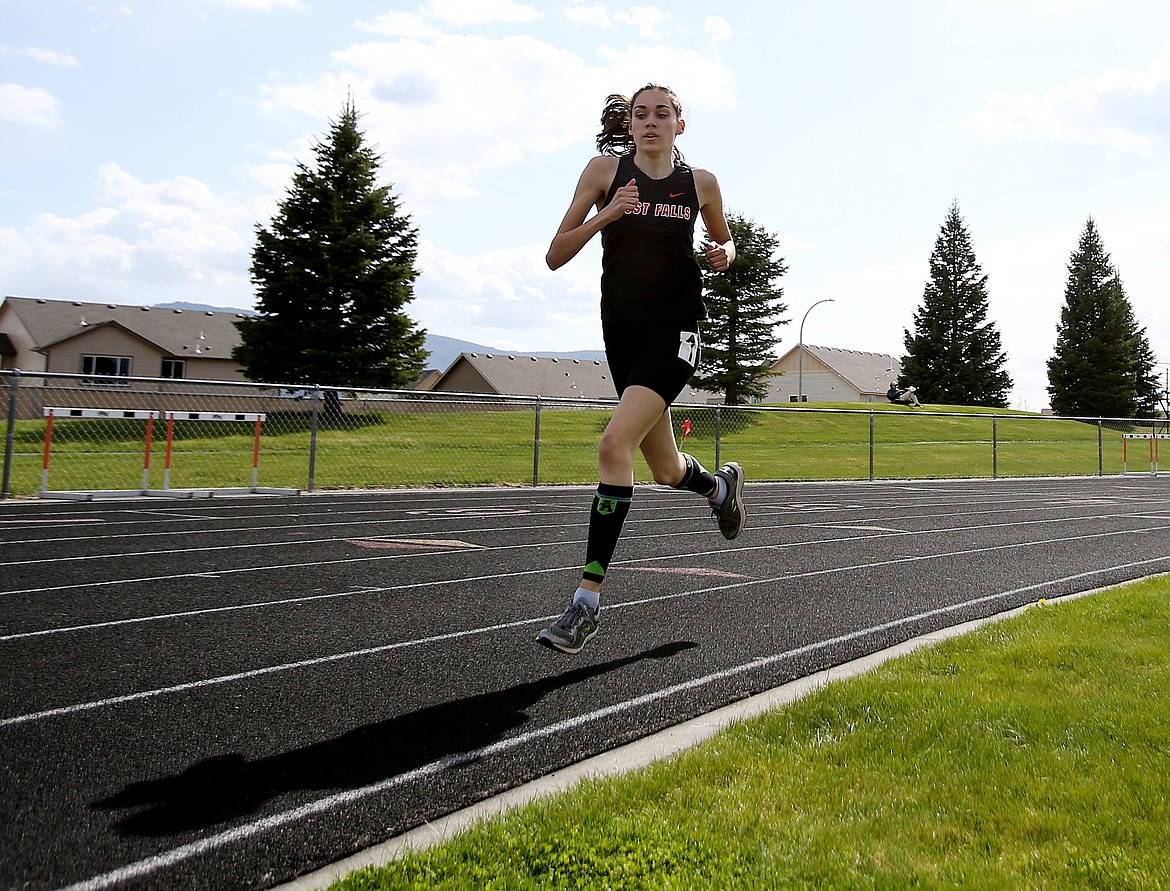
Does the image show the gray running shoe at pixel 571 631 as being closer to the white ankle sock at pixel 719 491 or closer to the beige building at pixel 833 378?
the white ankle sock at pixel 719 491

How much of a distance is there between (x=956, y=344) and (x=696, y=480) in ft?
212

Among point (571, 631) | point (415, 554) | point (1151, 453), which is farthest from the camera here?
point (1151, 453)

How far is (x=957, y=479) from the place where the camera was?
2070 centimetres

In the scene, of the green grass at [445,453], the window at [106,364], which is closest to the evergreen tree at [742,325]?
the green grass at [445,453]

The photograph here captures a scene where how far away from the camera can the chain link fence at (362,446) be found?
42.7 ft

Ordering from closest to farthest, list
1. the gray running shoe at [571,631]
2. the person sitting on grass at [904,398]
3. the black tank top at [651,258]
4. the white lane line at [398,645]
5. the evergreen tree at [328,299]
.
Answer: the white lane line at [398,645] → the gray running shoe at [571,631] → the black tank top at [651,258] → the evergreen tree at [328,299] → the person sitting on grass at [904,398]

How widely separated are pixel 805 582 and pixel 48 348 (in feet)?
146

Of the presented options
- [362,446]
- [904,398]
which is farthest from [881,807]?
[904,398]

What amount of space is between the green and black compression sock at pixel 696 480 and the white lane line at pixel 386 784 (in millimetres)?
957

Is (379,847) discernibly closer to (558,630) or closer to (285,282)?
(558,630)

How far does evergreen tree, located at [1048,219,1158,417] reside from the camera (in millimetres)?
60688

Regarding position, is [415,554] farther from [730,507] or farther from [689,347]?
[689,347]

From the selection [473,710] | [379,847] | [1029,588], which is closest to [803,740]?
[473,710]

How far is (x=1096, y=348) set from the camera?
199ft
